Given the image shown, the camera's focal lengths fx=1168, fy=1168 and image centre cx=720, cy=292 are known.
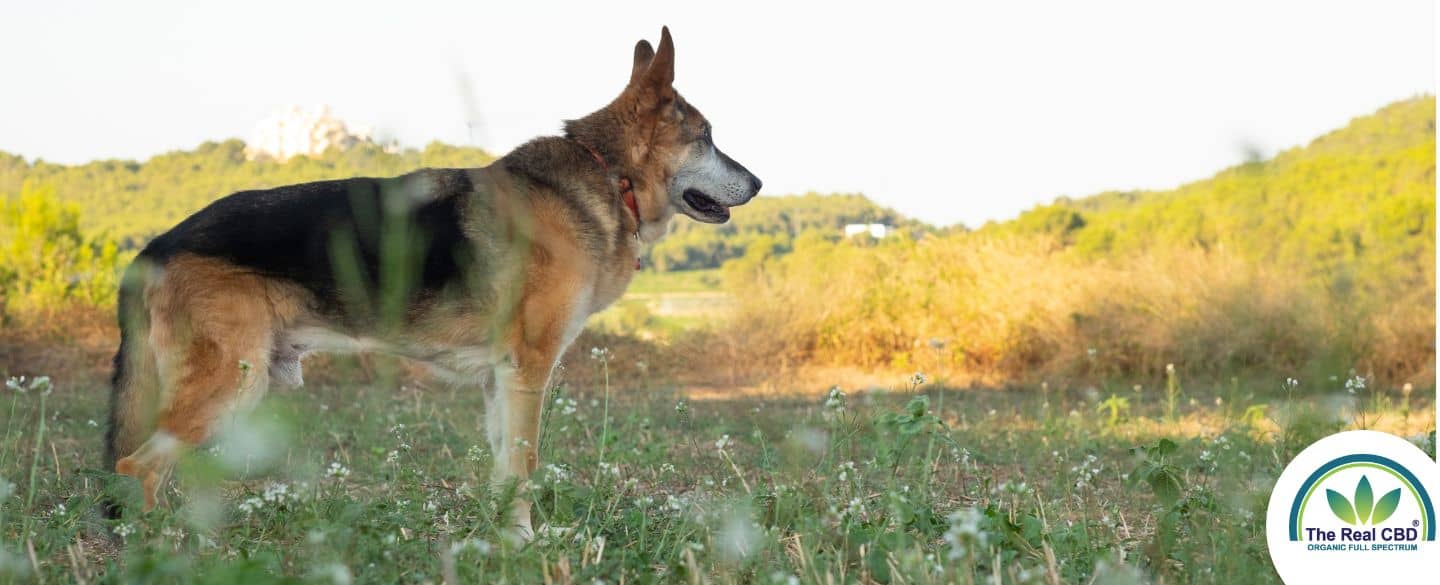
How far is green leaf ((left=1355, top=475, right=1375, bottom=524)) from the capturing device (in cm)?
314

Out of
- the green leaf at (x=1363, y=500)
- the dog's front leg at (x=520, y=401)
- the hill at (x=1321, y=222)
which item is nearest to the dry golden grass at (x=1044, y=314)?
the hill at (x=1321, y=222)

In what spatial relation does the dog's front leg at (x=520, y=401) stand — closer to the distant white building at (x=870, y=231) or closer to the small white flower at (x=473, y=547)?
the small white flower at (x=473, y=547)

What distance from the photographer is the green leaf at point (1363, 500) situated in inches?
124

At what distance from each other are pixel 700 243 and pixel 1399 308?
11.1 metres

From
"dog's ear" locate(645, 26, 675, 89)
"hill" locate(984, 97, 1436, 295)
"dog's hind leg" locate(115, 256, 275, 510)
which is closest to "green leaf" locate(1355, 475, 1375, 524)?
"dog's ear" locate(645, 26, 675, 89)

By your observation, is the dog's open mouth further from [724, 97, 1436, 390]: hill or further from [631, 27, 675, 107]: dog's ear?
[724, 97, 1436, 390]: hill

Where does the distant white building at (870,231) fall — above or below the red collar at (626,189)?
above

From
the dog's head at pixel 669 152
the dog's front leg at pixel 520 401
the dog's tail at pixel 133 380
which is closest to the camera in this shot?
the dog's tail at pixel 133 380

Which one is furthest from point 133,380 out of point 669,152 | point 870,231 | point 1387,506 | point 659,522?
point 870,231

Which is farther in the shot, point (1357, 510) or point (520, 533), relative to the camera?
point (520, 533)

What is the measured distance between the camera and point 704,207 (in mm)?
4988

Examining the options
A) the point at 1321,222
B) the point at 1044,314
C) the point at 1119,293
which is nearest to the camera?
the point at 1321,222

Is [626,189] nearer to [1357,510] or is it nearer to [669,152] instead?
[669,152]

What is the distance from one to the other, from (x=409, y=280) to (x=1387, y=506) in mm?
2998
